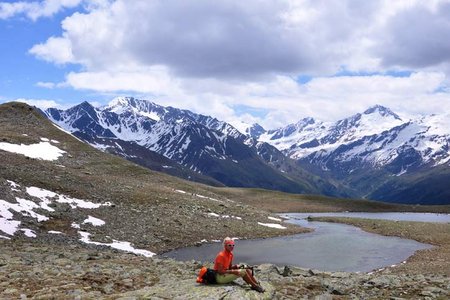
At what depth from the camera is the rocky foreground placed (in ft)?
67.9

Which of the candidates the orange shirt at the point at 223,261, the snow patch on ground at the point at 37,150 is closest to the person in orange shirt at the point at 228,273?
the orange shirt at the point at 223,261

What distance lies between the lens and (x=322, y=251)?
203ft

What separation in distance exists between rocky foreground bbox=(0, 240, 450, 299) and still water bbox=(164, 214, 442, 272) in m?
16.5

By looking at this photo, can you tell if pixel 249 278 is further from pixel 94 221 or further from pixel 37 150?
pixel 37 150

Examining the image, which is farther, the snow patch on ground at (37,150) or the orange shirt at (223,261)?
the snow patch on ground at (37,150)

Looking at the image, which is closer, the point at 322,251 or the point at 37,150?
the point at 322,251

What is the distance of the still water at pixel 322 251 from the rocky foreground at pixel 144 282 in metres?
16.5

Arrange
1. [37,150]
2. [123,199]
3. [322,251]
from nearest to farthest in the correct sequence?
[322,251], [123,199], [37,150]

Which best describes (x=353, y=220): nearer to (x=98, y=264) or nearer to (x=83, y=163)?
(x=83, y=163)

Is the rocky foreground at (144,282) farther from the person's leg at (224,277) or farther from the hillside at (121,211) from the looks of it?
the hillside at (121,211)

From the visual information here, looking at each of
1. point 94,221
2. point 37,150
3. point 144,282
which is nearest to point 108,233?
point 94,221

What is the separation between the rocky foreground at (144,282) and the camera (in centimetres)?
2070

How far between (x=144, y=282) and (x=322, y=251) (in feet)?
135

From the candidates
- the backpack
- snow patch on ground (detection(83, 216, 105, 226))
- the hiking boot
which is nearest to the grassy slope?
snow patch on ground (detection(83, 216, 105, 226))
